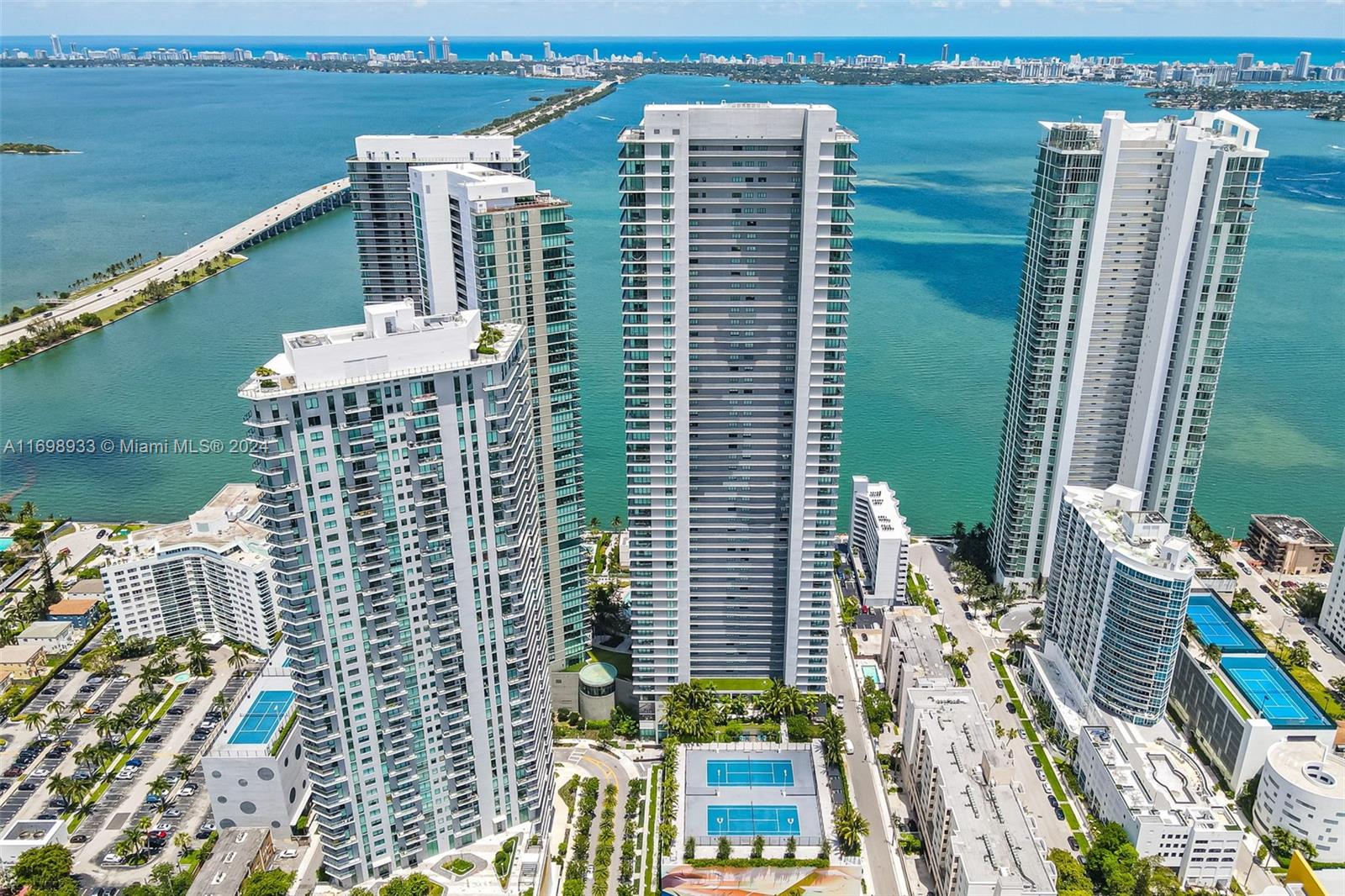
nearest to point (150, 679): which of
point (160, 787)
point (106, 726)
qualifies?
point (106, 726)

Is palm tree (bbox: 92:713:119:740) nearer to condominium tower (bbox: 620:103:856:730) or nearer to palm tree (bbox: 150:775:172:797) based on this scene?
palm tree (bbox: 150:775:172:797)

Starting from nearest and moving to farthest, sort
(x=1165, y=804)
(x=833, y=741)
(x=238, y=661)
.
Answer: (x=1165, y=804), (x=833, y=741), (x=238, y=661)

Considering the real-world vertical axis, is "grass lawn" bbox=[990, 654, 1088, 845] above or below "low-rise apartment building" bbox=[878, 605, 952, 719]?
below

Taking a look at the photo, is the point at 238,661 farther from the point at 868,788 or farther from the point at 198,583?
the point at 868,788

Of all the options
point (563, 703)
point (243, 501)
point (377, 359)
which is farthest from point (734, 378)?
point (243, 501)

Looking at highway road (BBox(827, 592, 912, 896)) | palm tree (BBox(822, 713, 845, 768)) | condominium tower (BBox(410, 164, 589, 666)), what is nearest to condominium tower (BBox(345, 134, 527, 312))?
condominium tower (BBox(410, 164, 589, 666))

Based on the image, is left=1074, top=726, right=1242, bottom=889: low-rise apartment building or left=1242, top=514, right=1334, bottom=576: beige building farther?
left=1242, top=514, right=1334, bottom=576: beige building

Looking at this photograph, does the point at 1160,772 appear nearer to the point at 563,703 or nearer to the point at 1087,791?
the point at 1087,791
